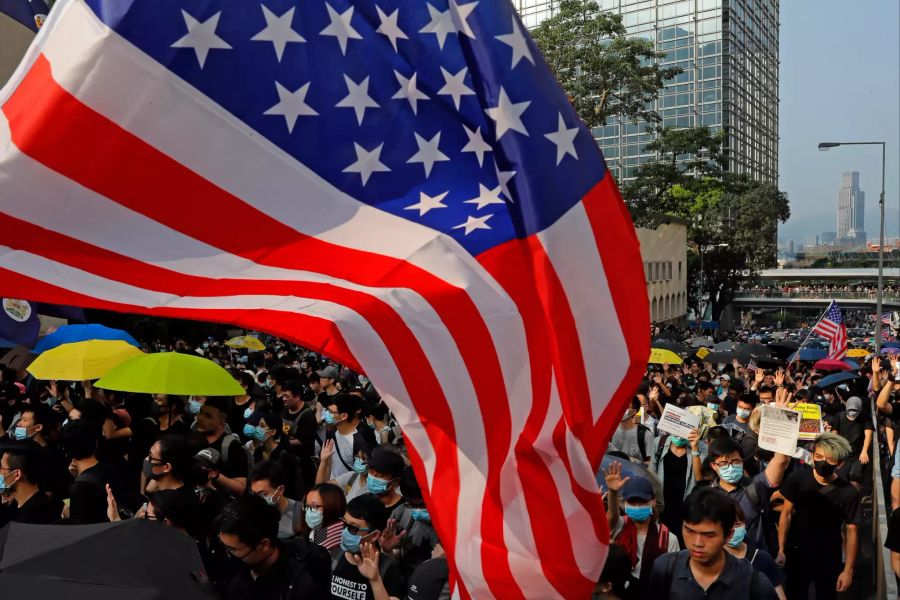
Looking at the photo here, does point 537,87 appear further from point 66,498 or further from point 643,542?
point 66,498

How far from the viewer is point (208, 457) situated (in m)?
5.37

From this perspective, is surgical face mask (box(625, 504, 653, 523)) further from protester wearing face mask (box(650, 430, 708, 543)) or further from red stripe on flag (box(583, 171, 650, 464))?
protester wearing face mask (box(650, 430, 708, 543))

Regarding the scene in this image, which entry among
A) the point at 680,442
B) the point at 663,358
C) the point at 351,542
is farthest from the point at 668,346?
the point at 351,542

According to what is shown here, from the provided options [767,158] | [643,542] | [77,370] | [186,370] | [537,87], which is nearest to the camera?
[537,87]

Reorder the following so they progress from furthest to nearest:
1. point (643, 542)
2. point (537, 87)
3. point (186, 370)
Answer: point (186, 370), point (643, 542), point (537, 87)

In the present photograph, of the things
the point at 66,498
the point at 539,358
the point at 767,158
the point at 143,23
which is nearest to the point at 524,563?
the point at 539,358

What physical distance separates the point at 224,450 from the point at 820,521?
4279mm

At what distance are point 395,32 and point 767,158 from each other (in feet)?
375

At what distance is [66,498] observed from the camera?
546cm

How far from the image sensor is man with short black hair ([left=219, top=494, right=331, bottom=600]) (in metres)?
3.63

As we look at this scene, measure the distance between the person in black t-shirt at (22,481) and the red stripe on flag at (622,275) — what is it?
357cm

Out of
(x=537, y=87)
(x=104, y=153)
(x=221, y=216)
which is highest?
(x=537, y=87)

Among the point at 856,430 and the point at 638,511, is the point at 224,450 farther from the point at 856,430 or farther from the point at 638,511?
the point at 856,430

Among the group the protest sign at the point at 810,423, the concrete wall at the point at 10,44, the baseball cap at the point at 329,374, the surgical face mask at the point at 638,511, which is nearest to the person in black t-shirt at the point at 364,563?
the surgical face mask at the point at 638,511
